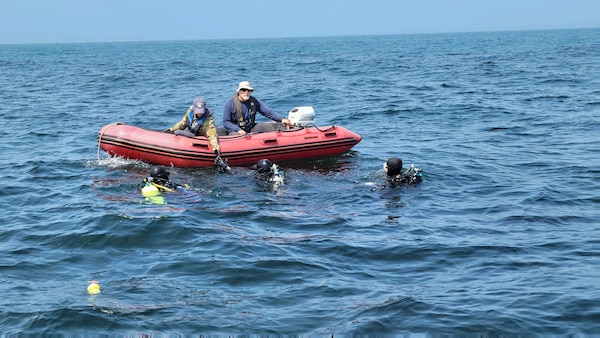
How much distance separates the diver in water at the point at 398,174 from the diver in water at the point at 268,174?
5.87 ft

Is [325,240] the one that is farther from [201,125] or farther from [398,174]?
[201,125]

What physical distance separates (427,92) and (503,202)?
15748 mm

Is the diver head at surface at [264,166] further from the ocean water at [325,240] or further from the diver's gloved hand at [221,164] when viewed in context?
the diver's gloved hand at [221,164]

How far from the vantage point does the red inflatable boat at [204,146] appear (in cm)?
1282

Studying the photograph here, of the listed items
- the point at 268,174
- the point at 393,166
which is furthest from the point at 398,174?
the point at 268,174

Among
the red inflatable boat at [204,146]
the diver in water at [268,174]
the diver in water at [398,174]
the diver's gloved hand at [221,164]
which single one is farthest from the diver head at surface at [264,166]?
the diver in water at [398,174]

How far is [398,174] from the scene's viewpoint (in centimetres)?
1148

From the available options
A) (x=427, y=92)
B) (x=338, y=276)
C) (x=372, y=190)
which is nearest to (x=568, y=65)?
(x=427, y=92)

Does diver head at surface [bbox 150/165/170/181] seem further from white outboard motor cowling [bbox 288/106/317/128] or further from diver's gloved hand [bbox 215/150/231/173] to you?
white outboard motor cowling [bbox 288/106/317/128]

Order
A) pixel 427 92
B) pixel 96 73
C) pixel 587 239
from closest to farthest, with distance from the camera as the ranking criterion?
pixel 587 239
pixel 427 92
pixel 96 73

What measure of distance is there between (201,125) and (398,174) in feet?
12.8

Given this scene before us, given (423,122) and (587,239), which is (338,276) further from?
(423,122)

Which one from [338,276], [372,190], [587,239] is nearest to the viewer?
[338,276]

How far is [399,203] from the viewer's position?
34.6 ft
